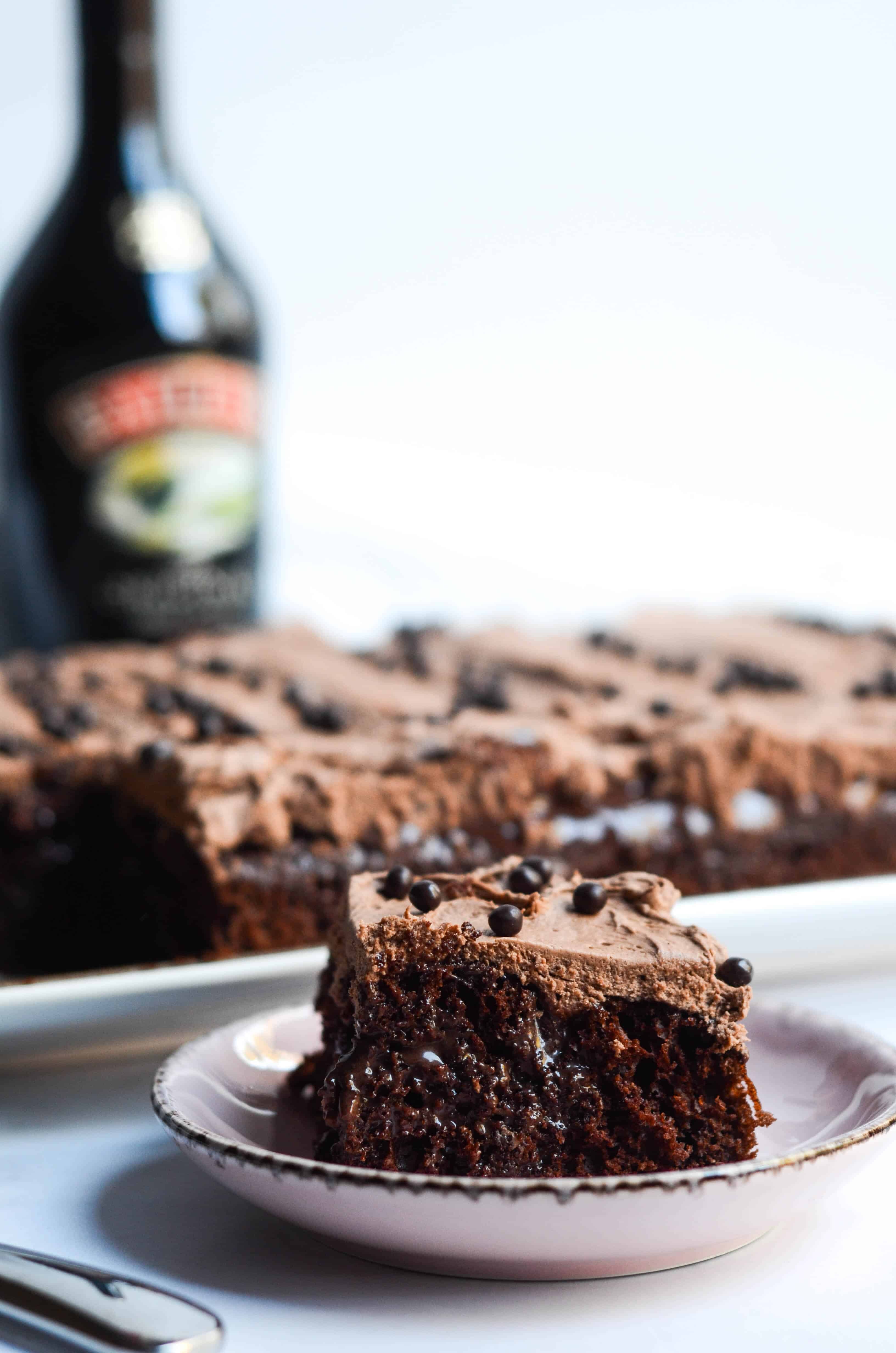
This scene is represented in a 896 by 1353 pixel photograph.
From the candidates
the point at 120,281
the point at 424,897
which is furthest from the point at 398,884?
the point at 120,281

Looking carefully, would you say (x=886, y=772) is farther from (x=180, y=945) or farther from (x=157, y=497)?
(x=157, y=497)

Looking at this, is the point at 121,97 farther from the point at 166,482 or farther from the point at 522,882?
the point at 522,882

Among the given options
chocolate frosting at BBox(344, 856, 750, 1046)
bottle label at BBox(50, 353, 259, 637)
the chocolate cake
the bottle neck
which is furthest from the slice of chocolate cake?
the bottle neck

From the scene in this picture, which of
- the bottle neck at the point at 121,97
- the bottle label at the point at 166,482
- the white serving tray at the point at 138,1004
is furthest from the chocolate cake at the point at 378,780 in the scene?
the bottle neck at the point at 121,97

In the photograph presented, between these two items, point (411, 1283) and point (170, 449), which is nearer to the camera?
point (411, 1283)

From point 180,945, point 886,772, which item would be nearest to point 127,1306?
point 180,945

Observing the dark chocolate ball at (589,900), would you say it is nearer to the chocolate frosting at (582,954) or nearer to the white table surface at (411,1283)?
the chocolate frosting at (582,954)
